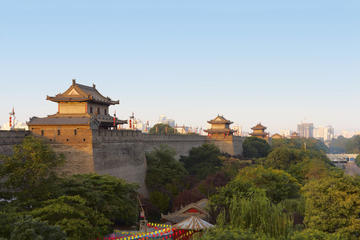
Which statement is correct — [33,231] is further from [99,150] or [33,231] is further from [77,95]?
[77,95]

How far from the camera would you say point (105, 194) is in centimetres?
1967

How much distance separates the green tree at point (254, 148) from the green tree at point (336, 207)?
37.7m

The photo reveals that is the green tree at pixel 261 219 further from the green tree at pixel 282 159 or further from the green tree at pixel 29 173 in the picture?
the green tree at pixel 282 159

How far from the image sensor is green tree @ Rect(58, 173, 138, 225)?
1848 cm

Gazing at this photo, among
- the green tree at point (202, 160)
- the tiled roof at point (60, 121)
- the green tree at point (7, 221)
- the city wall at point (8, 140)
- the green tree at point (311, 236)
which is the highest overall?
the tiled roof at point (60, 121)

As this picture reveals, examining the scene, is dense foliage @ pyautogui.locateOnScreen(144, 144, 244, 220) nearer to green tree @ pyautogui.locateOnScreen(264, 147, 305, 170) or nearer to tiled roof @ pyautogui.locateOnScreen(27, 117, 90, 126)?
green tree @ pyautogui.locateOnScreen(264, 147, 305, 170)

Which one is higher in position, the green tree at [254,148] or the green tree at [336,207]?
the green tree at [254,148]

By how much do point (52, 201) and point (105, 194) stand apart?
11.8ft

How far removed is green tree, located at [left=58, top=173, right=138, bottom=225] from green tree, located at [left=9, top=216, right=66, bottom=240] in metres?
5.58

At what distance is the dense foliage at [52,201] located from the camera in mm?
12766

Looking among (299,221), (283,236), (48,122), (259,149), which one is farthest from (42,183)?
(259,149)

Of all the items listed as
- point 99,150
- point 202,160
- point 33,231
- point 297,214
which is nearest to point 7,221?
point 33,231

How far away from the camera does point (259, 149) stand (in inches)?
2232

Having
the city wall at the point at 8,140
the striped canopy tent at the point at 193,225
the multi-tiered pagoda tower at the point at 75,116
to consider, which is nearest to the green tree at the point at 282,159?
the multi-tiered pagoda tower at the point at 75,116
